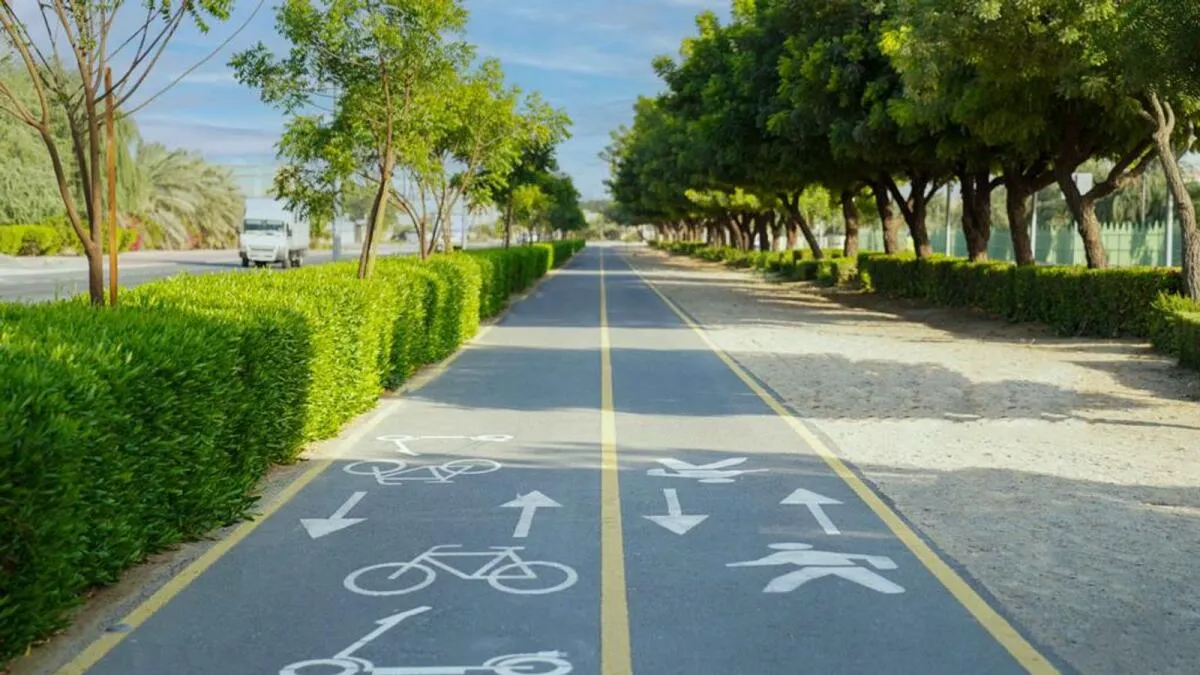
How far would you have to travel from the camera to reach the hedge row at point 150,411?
206 inches

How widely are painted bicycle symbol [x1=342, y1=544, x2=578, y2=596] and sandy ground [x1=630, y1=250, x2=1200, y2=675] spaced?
222 centimetres

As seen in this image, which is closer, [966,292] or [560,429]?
[560,429]

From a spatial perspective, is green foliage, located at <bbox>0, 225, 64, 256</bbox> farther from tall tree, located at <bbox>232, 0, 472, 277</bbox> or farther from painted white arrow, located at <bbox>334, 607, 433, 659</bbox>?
painted white arrow, located at <bbox>334, 607, 433, 659</bbox>

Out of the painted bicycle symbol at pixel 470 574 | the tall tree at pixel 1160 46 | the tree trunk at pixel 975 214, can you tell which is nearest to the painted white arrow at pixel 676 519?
the painted bicycle symbol at pixel 470 574

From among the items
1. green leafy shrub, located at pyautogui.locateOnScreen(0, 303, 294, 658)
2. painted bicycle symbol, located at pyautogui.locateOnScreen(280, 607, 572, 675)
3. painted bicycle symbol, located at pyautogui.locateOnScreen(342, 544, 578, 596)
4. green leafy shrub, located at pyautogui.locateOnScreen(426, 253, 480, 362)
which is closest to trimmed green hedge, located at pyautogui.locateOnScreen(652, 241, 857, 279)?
green leafy shrub, located at pyautogui.locateOnScreen(426, 253, 480, 362)

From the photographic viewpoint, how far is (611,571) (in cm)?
709

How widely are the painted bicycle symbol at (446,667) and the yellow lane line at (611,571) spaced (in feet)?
0.70

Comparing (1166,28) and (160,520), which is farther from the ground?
(1166,28)

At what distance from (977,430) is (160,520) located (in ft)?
26.0

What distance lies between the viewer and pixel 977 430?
1251 cm

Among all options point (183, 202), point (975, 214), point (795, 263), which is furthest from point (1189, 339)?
point (183, 202)

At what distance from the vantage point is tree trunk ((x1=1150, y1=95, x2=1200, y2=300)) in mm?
19766

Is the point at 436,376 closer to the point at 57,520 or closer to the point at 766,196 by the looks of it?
the point at 57,520

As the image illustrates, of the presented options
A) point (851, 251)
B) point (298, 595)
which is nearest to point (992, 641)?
point (298, 595)
